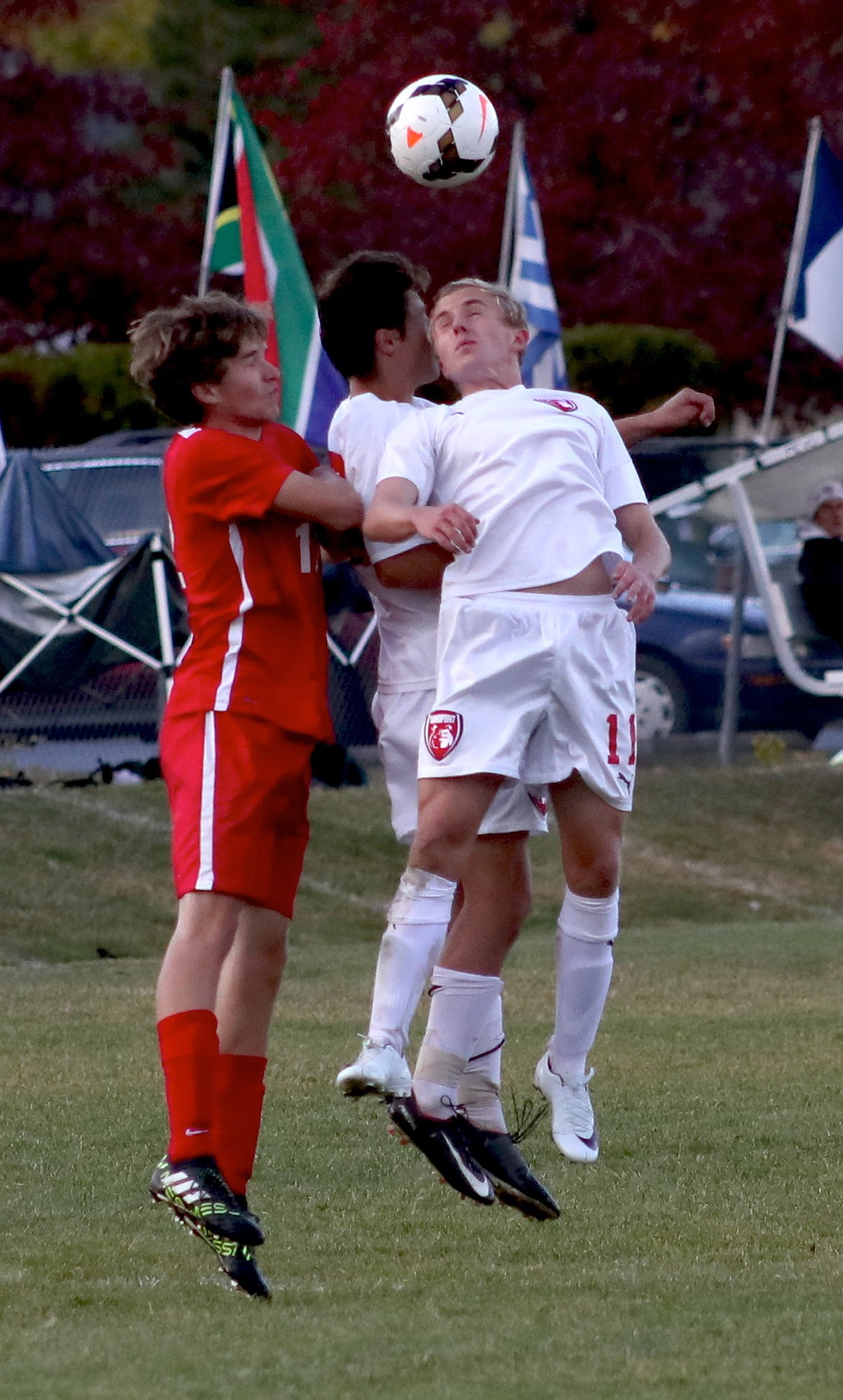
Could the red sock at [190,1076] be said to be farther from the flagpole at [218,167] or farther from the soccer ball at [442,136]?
the flagpole at [218,167]

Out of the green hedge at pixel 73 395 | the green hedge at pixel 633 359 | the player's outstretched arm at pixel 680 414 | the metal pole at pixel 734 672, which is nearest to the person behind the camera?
the player's outstretched arm at pixel 680 414

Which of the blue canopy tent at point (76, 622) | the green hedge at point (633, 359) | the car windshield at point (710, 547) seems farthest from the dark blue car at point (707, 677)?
the green hedge at point (633, 359)

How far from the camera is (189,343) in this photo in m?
4.80

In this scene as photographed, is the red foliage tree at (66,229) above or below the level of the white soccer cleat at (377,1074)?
above

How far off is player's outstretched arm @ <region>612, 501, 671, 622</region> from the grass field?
1334mm

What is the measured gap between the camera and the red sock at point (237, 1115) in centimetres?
468

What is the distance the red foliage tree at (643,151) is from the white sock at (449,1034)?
62.9 ft

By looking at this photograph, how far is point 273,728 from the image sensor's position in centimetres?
467

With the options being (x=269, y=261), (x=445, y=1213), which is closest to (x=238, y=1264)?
(x=445, y=1213)

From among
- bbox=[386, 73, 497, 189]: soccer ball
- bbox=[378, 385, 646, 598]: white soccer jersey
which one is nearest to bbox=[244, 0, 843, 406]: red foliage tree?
bbox=[386, 73, 497, 189]: soccer ball

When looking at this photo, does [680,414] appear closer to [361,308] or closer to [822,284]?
[361,308]

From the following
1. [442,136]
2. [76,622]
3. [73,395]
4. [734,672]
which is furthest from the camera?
[73,395]

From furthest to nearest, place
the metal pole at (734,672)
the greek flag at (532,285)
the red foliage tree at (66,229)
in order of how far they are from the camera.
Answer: the red foliage tree at (66,229) < the greek flag at (532,285) < the metal pole at (734,672)

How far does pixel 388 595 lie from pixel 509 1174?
4.35 ft
